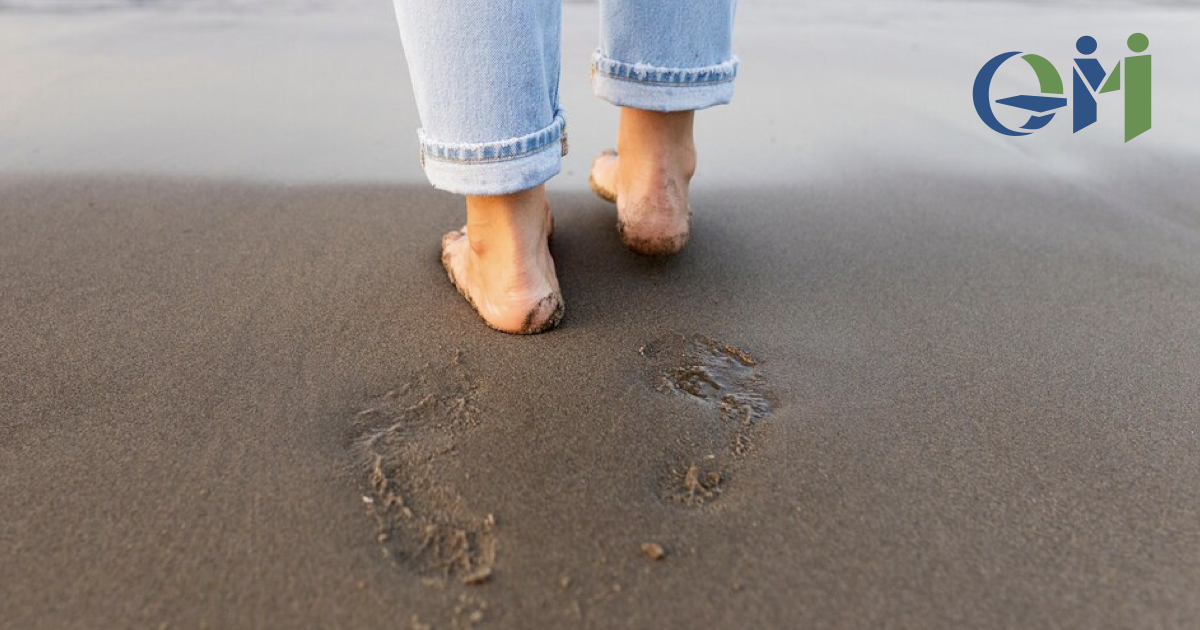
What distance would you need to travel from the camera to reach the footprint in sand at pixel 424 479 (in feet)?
2.60

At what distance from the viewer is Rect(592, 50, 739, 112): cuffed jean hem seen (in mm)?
1285

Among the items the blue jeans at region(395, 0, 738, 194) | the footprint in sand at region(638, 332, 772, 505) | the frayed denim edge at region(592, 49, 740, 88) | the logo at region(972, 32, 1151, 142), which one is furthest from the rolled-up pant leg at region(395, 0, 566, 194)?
the logo at region(972, 32, 1151, 142)

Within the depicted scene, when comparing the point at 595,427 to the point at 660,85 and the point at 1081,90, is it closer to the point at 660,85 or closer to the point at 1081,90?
the point at 660,85

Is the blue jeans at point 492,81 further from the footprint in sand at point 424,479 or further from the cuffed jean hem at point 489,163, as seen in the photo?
the footprint in sand at point 424,479

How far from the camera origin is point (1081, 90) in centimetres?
239

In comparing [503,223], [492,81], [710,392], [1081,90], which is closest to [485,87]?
[492,81]

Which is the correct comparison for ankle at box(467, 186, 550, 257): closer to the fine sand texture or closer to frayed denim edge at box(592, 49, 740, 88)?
the fine sand texture

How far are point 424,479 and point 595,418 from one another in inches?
8.7

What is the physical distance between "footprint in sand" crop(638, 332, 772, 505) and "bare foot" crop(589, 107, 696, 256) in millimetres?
267

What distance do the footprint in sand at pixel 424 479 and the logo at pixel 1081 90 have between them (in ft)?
5.59

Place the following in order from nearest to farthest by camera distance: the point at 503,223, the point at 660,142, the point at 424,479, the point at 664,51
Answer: the point at 424,479
the point at 503,223
the point at 664,51
the point at 660,142

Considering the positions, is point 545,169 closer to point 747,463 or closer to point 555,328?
point 555,328

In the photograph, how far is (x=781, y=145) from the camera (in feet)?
6.35

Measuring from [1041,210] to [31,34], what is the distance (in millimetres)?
2907
